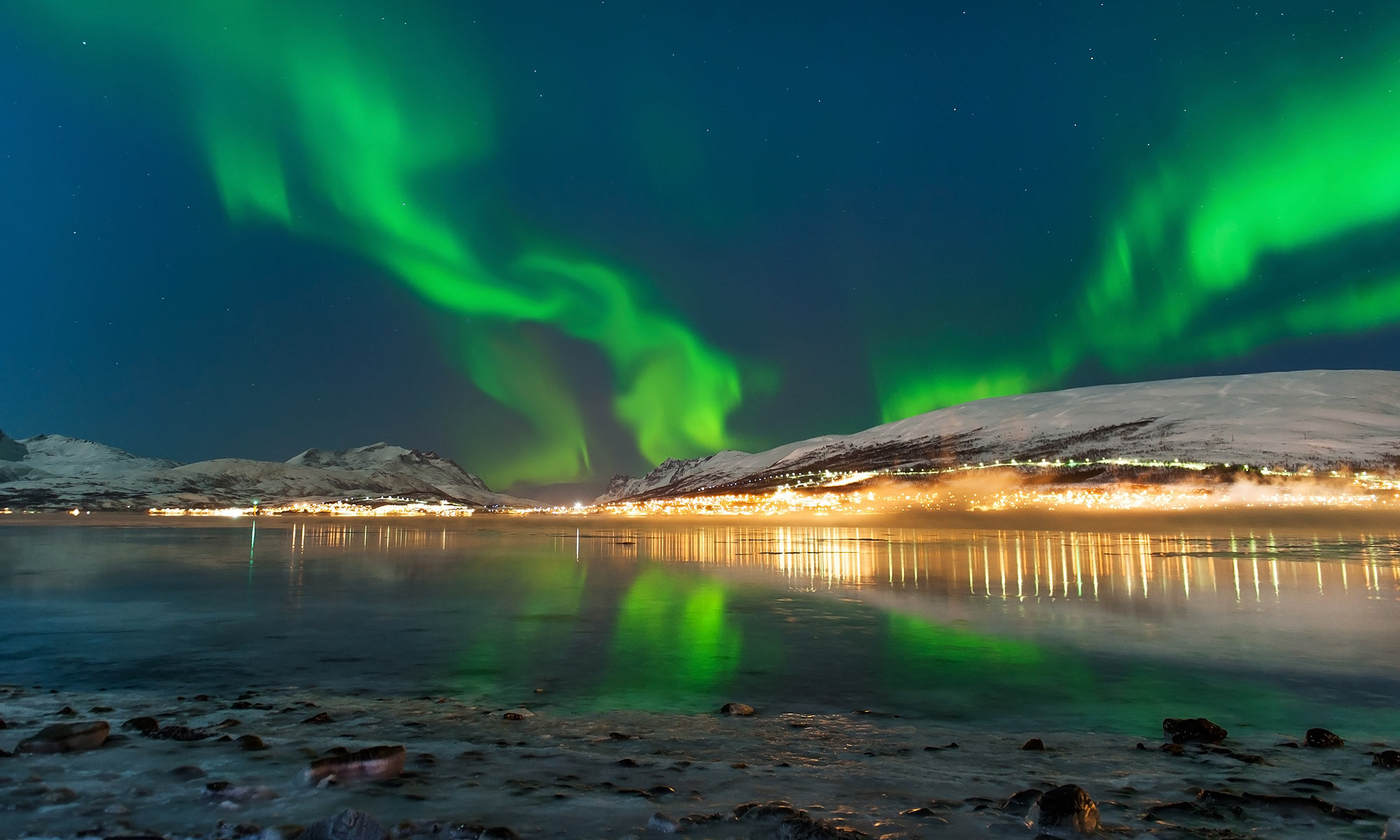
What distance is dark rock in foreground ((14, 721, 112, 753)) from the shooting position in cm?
976

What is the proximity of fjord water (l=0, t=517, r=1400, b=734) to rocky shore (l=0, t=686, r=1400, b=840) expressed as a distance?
1.37 metres

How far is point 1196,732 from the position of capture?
11.2 metres

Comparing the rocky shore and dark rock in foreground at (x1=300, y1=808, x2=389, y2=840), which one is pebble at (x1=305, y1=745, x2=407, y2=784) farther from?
dark rock in foreground at (x1=300, y1=808, x2=389, y2=840)

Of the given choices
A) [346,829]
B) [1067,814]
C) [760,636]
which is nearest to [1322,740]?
[1067,814]

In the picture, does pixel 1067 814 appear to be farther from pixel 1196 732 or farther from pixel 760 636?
pixel 760 636

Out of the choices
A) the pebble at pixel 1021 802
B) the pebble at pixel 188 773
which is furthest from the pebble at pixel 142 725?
the pebble at pixel 1021 802

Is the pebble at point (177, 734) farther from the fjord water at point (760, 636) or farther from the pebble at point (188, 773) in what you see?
the fjord water at point (760, 636)

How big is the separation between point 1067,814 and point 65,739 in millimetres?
11893

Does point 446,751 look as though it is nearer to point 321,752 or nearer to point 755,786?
point 321,752

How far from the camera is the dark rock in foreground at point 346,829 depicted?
6.83 meters

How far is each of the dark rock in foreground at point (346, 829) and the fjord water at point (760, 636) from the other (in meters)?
6.11

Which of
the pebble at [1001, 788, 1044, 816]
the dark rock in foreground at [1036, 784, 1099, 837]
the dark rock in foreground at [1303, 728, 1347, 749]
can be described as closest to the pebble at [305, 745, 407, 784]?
the pebble at [1001, 788, 1044, 816]

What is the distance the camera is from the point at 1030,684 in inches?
594

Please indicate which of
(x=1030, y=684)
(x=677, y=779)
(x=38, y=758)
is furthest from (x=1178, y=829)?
(x=38, y=758)
